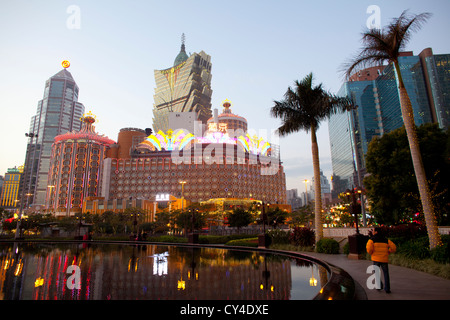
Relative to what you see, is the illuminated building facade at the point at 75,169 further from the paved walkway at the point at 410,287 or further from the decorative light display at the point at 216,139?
the paved walkway at the point at 410,287

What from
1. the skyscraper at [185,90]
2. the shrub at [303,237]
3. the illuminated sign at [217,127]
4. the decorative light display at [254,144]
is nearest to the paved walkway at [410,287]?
the shrub at [303,237]

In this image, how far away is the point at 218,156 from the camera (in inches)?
4911

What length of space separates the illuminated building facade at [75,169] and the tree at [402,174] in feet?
416

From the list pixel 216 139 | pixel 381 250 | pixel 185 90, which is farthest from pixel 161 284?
pixel 185 90

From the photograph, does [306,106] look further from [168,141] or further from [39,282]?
[168,141]

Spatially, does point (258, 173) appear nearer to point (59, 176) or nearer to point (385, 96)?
point (385, 96)

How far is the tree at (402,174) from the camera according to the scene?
23766 millimetres

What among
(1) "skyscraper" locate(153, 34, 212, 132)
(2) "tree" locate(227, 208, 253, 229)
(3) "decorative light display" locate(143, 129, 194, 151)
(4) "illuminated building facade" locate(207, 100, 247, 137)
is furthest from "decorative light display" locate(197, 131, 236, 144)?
(2) "tree" locate(227, 208, 253, 229)

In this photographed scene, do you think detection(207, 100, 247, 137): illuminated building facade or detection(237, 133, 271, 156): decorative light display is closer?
detection(237, 133, 271, 156): decorative light display

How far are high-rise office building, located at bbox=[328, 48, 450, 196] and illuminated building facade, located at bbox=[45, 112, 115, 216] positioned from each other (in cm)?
11466

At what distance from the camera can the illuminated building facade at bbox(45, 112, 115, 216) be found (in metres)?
129

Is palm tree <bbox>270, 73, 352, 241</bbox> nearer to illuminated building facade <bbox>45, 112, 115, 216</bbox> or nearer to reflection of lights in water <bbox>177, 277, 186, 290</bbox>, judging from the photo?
reflection of lights in water <bbox>177, 277, 186, 290</bbox>
